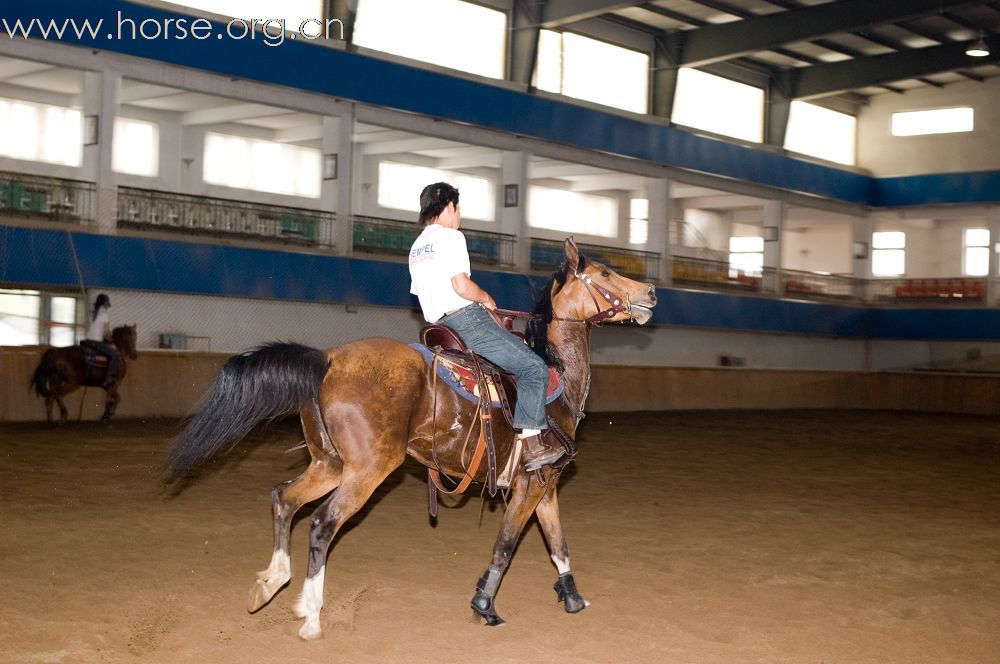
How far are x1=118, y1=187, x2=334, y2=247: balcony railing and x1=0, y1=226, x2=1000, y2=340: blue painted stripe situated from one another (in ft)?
4.12

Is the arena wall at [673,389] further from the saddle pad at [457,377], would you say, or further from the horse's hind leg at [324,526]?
the horse's hind leg at [324,526]

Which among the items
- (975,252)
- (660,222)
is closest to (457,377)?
(660,222)

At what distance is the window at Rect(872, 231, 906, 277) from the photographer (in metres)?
41.9

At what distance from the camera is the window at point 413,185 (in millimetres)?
33531

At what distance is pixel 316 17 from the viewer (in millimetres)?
25109

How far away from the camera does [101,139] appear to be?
21.9 m

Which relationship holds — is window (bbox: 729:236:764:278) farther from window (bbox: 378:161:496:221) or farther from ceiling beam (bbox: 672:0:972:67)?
window (bbox: 378:161:496:221)

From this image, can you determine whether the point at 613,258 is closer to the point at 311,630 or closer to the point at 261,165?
the point at 261,165

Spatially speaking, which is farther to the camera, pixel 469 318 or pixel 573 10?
pixel 573 10

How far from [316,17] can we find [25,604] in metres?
21.1

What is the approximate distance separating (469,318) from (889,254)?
39.3 metres

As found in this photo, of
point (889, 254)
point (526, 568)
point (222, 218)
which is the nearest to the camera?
point (526, 568)

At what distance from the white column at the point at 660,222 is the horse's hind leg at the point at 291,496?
2798 centimetres

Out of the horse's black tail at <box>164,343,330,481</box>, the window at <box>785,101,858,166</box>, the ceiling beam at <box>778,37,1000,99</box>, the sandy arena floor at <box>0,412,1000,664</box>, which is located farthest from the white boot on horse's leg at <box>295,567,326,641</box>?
the window at <box>785,101,858,166</box>
